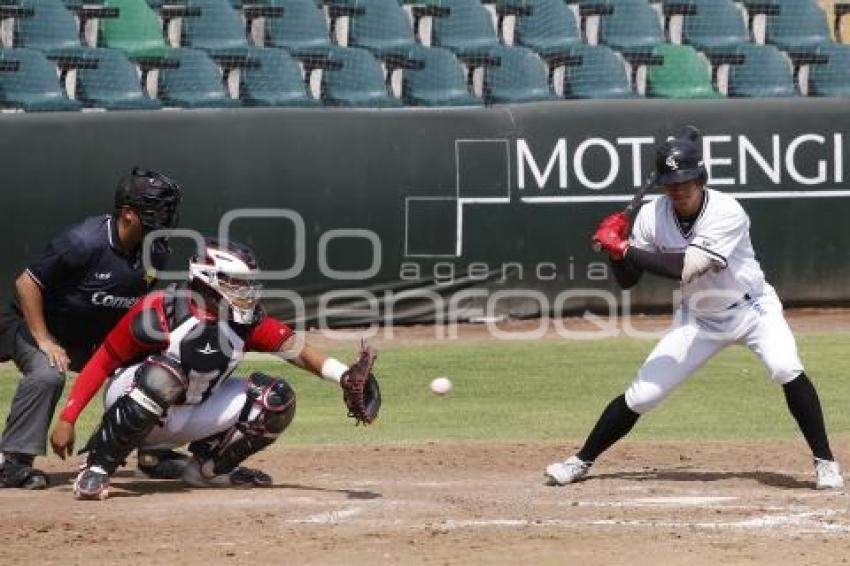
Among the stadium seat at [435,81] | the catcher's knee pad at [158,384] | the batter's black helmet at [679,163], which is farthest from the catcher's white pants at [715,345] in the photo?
the stadium seat at [435,81]

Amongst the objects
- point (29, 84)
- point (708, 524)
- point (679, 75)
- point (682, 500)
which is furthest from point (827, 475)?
point (679, 75)

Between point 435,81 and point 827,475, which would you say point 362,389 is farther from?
point 435,81

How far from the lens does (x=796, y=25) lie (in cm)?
1816

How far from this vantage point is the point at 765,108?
15586 mm

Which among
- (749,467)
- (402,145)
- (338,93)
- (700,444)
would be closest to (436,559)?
(749,467)

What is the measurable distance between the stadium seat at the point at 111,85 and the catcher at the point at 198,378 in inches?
286

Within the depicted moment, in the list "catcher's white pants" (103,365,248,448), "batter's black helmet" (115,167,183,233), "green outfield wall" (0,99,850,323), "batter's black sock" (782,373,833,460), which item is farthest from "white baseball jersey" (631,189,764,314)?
"green outfield wall" (0,99,850,323)

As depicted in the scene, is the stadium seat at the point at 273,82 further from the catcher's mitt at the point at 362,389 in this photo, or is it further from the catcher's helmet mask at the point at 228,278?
the catcher's mitt at the point at 362,389

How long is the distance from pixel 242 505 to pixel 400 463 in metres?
1.66

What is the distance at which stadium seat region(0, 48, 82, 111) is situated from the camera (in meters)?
14.7

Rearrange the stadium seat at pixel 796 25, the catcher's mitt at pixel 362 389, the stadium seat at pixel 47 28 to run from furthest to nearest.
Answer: the stadium seat at pixel 796 25, the stadium seat at pixel 47 28, the catcher's mitt at pixel 362 389

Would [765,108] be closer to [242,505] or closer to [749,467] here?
[749,467]

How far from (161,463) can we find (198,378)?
97 centimetres

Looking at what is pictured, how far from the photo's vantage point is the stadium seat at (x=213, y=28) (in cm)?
1603
